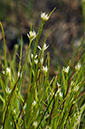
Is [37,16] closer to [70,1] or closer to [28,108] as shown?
[70,1]

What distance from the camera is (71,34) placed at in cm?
226

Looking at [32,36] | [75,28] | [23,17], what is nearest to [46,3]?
[23,17]

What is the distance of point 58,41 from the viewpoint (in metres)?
2.16

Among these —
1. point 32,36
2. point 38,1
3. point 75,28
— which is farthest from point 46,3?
point 32,36

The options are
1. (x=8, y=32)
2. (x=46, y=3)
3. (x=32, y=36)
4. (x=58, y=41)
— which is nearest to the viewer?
(x=32, y=36)

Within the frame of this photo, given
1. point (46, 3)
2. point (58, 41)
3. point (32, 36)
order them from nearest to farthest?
point (32, 36) → point (58, 41) → point (46, 3)

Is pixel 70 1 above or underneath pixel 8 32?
above

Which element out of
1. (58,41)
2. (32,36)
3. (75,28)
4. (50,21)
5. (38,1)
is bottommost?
(32,36)

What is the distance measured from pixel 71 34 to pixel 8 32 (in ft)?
2.38

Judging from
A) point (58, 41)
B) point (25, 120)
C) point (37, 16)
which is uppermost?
point (37, 16)

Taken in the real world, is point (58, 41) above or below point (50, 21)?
below

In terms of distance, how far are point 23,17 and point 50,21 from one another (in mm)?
386

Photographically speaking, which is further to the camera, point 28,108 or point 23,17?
point 23,17

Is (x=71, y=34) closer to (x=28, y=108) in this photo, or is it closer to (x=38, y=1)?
(x=38, y=1)
